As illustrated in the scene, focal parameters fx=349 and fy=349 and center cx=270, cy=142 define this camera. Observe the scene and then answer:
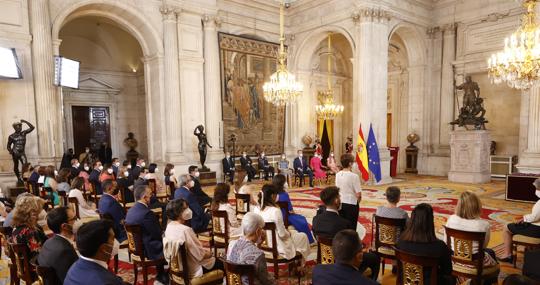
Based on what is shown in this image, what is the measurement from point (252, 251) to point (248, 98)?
10983mm

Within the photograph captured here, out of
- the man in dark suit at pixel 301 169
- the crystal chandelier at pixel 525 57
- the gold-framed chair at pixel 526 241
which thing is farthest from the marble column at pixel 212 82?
the gold-framed chair at pixel 526 241

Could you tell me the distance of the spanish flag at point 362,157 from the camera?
10.6 m

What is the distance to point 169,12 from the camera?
10.8 metres

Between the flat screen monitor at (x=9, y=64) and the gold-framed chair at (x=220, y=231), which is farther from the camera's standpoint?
the flat screen monitor at (x=9, y=64)

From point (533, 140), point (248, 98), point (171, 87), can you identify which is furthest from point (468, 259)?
point (248, 98)

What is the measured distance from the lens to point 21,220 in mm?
3234

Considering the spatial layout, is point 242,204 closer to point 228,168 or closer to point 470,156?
point 228,168

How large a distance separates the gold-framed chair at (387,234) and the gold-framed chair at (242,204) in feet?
6.60

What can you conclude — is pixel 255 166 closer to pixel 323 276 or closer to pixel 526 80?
pixel 526 80

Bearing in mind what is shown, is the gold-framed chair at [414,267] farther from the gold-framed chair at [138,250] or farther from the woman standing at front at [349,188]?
the gold-framed chair at [138,250]

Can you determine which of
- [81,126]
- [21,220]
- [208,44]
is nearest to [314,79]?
[208,44]

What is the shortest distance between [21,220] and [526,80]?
28.8ft

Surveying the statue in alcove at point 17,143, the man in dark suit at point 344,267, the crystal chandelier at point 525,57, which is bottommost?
the man in dark suit at point 344,267

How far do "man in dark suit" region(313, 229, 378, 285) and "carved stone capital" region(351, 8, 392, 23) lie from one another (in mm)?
10244
